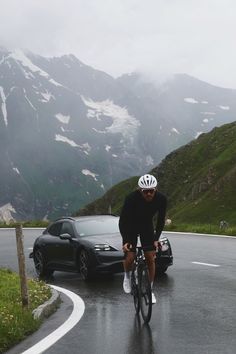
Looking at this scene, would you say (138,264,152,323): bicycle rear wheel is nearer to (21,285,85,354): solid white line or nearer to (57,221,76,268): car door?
(21,285,85,354): solid white line

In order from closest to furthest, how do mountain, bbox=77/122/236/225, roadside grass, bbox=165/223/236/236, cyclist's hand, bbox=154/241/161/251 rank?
1. cyclist's hand, bbox=154/241/161/251
2. roadside grass, bbox=165/223/236/236
3. mountain, bbox=77/122/236/225

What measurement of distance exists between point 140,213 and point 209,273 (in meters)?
5.82

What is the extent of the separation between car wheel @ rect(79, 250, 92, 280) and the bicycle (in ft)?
15.7

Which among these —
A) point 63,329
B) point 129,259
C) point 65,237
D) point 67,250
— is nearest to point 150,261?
point 129,259

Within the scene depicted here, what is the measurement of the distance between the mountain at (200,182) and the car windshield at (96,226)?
56405mm

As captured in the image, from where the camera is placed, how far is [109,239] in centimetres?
1447

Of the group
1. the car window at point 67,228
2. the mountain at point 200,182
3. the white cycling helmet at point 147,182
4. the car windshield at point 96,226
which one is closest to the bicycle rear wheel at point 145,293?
the white cycling helmet at point 147,182

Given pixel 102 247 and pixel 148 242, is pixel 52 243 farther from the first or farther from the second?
pixel 148 242

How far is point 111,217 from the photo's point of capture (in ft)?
53.1

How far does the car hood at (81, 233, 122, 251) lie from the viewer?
14211 millimetres

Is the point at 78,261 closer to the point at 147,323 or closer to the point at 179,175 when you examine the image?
the point at 147,323

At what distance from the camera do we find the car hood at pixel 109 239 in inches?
559

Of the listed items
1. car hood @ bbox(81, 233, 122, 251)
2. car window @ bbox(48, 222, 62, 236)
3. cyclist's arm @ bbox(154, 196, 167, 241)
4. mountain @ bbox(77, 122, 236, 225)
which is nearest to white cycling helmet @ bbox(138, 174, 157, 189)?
cyclist's arm @ bbox(154, 196, 167, 241)

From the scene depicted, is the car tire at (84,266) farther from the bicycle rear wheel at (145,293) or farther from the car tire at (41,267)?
the bicycle rear wheel at (145,293)
